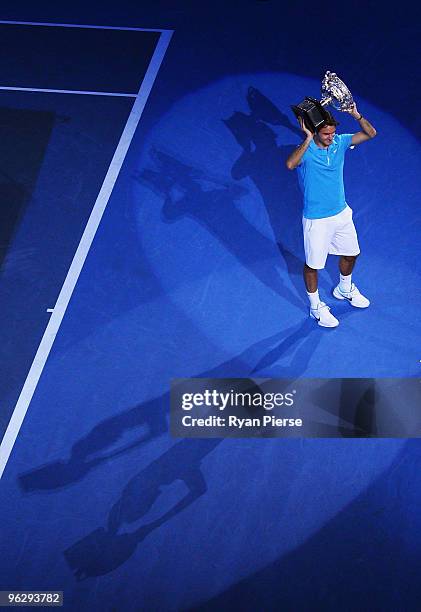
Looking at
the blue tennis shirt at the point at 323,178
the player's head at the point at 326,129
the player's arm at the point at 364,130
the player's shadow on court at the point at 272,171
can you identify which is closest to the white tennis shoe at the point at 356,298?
the player's shadow on court at the point at 272,171

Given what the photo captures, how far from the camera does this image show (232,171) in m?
11.4

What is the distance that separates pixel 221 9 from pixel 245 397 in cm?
556

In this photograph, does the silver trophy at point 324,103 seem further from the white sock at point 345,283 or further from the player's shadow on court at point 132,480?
the player's shadow on court at point 132,480

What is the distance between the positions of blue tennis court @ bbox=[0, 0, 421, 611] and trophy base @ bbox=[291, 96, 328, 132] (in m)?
1.89

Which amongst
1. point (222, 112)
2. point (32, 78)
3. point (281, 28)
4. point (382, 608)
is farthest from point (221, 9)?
point (382, 608)

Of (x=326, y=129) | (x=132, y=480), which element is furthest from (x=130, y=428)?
(x=326, y=129)

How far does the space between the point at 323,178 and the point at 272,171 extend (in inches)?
75.4

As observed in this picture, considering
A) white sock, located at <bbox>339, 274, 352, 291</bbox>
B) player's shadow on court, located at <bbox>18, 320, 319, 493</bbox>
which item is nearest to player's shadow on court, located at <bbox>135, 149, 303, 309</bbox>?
white sock, located at <bbox>339, 274, 352, 291</bbox>

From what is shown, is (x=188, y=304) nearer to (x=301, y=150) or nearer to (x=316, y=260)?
(x=316, y=260)

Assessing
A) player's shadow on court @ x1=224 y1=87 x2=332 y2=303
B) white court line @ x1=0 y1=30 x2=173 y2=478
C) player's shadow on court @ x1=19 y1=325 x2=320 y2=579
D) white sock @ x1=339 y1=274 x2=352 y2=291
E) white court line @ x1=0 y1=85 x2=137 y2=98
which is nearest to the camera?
player's shadow on court @ x1=19 y1=325 x2=320 y2=579

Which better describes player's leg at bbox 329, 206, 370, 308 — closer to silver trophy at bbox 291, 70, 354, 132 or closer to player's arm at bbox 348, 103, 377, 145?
player's arm at bbox 348, 103, 377, 145

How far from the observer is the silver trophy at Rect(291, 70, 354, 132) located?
9.27 meters

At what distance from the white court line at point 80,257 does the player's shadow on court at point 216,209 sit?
0.37 metres

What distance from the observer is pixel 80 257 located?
1066 centimetres
